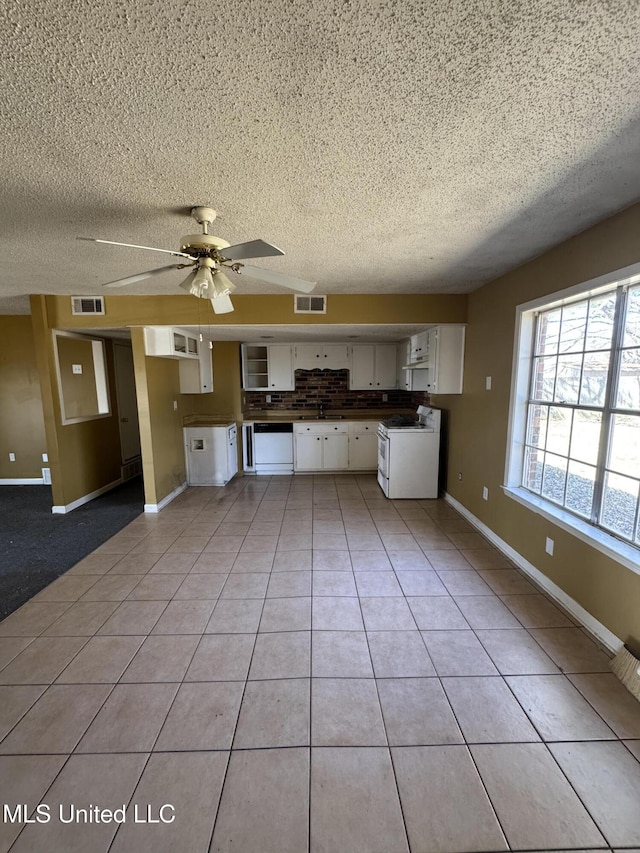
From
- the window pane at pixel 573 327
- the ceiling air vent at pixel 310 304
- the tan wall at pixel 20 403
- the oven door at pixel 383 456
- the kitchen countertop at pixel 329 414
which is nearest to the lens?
the window pane at pixel 573 327

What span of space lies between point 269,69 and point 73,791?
251 centimetres

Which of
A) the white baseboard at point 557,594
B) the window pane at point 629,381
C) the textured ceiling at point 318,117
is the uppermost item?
the textured ceiling at point 318,117

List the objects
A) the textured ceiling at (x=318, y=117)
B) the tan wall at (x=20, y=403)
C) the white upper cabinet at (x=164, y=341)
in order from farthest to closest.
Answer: the tan wall at (x=20, y=403) < the white upper cabinet at (x=164, y=341) < the textured ceiling at (x=318, y=117)

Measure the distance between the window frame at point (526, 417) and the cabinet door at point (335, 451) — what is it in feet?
9.17

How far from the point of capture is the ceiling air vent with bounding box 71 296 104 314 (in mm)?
3811

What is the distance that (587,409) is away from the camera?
7.26 feet

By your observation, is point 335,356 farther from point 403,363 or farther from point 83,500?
point 83,500

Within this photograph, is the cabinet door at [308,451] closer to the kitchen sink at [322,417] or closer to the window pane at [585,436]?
the kitchen sink at [322,417]

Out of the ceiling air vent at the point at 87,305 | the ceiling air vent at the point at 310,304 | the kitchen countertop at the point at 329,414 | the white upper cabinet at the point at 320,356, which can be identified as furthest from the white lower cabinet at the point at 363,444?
the ceiling air vent at the point at 87,305

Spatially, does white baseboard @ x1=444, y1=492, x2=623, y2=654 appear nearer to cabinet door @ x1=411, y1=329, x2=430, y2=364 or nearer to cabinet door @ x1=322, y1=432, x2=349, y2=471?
cabinet door @ x1=411, y1=329, x2=430, y2=364

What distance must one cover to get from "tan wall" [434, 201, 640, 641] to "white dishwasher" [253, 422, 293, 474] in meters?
2.43

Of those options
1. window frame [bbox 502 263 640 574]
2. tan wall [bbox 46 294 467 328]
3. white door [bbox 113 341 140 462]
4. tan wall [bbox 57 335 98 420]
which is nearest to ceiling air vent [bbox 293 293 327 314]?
tan wall [bbox 46 294 467 328]

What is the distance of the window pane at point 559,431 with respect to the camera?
2.42 metres

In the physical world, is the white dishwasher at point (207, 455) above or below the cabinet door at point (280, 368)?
below
